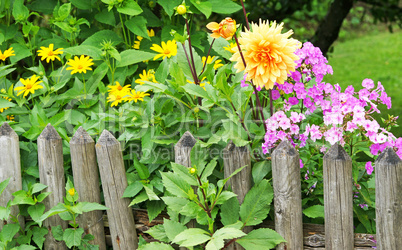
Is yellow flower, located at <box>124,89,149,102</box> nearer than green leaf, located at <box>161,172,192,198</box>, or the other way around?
green leaf, located at <box>161,172,192,198</box>

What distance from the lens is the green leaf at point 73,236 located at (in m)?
2.19

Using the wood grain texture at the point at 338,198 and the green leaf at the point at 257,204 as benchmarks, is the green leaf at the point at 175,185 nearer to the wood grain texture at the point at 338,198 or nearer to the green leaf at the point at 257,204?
the green leaf at the point at 257,204

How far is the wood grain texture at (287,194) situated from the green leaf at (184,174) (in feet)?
1.09

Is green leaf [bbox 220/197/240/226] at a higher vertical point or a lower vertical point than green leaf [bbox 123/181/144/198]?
lower

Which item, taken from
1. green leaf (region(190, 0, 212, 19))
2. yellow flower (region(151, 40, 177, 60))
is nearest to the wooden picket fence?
yellow flower (region(151, 40, 177, 60))

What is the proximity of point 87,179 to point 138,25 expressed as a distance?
873 millimetres

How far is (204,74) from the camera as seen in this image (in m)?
2.22

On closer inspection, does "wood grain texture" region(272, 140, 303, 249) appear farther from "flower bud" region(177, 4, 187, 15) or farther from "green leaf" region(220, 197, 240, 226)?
"flower bud" region(177, 4, 187, 15)

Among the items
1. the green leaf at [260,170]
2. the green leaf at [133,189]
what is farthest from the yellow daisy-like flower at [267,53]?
Result: the green leaf at [133,189]

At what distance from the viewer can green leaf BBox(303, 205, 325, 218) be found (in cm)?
201

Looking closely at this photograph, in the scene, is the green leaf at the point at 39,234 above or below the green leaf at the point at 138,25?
below

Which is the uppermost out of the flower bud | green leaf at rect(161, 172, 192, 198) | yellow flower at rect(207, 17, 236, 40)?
the flower bud

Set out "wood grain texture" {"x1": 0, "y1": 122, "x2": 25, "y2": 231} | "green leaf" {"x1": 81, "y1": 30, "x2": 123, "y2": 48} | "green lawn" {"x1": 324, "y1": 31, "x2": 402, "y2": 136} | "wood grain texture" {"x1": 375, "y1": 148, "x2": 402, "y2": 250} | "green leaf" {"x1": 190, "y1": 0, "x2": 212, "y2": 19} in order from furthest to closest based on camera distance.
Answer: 1. "green lawn" {"x1": 324, "y1": 31, "x2": 402, "y2": 136}
2. "green leaf" {"x1": 81, "y1": 30, "x2": 123, "y2": 48}
3. "green leaf" {"x1": 190, "y1": 0, "x2": 212, "y2": 19}
4. "wood grain texture" {"x1": 0, "y1": 122, "x2": 25, "y2": 231}
5. "wood grain texture" {"x1": 375, "y1": 148, "x2": 402, "y2": 250}

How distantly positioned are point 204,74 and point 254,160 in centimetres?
45
